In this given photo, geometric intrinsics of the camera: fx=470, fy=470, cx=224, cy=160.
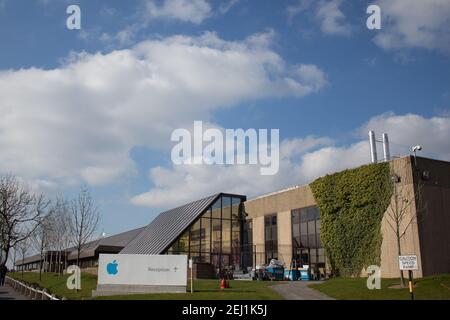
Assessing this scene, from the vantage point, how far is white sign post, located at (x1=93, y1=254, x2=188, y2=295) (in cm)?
2267

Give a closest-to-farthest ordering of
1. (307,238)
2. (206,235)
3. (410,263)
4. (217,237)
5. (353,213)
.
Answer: (410,263)
(353,213)
(307,238)
(206,235)
(217,237)

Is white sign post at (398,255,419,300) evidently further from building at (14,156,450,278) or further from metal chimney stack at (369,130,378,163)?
metal chimney stack at (369,130,378,163)

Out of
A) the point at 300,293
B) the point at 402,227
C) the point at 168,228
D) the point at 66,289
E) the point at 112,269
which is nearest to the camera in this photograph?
the point at 112,269

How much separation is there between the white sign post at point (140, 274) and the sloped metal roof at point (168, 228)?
1850 centimetres

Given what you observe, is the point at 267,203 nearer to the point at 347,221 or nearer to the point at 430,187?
the point at 347,221

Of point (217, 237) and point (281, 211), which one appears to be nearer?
point (281, 211)

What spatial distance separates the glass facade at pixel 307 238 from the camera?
3894 cm

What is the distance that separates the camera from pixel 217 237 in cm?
4538

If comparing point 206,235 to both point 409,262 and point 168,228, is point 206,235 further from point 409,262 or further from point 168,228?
point 409,262

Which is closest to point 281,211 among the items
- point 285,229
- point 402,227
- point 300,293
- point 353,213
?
point 285,229

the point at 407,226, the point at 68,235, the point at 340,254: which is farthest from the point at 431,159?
A: the point at 68,235

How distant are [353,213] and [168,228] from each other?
19.0m
